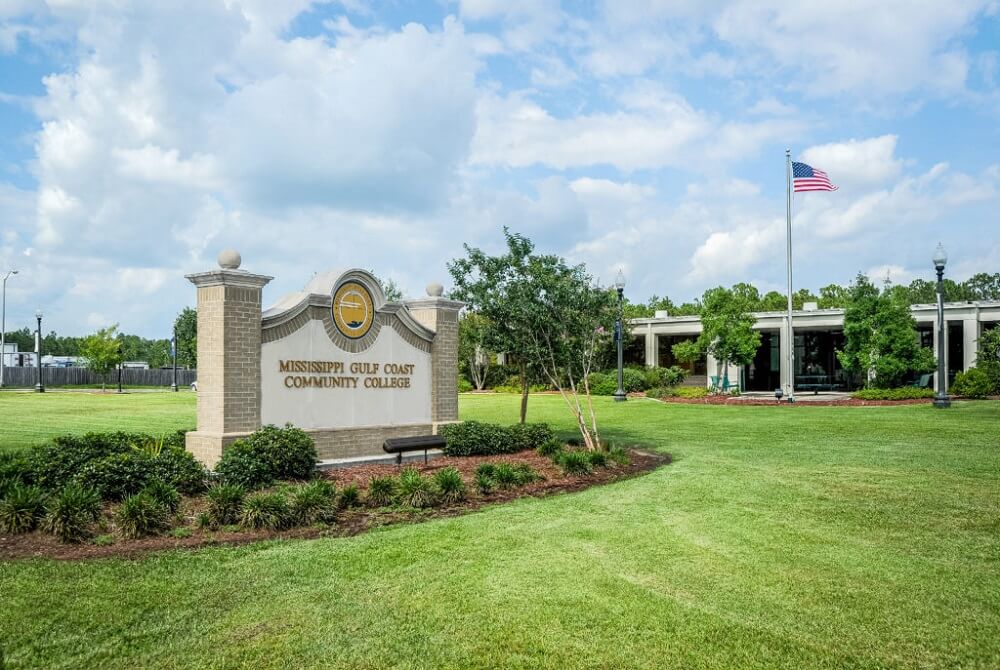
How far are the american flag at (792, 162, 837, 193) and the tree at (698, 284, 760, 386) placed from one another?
7990 mm

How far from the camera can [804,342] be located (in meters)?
45.6

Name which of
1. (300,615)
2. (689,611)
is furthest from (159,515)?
(689,611)

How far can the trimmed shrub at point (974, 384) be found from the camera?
3009cm

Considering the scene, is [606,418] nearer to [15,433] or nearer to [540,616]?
[15,433]

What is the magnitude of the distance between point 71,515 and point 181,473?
2.25 m

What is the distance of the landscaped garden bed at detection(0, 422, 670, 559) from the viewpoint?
26.4 ft

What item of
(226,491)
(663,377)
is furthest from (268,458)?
(663,377)

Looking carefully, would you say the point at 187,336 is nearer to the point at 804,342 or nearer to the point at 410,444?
the point at 804,342

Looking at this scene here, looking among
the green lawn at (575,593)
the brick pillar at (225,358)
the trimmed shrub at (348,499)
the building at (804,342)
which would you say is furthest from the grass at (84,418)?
the building at (804,342)

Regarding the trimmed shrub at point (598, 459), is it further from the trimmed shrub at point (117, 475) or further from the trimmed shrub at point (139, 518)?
the trimmed shrub at point (139, 518)

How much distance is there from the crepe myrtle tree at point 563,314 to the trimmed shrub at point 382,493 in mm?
5407

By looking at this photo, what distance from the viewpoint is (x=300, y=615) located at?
19.0ft

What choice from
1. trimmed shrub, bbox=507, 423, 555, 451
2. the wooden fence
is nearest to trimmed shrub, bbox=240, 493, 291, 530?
trimmed shrub, bbox=507, 423, 555, 451

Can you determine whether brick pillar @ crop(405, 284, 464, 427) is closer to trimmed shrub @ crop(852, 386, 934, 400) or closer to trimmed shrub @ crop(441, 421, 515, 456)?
trimmed shrub @ crop(441, 421, 515, 456)
